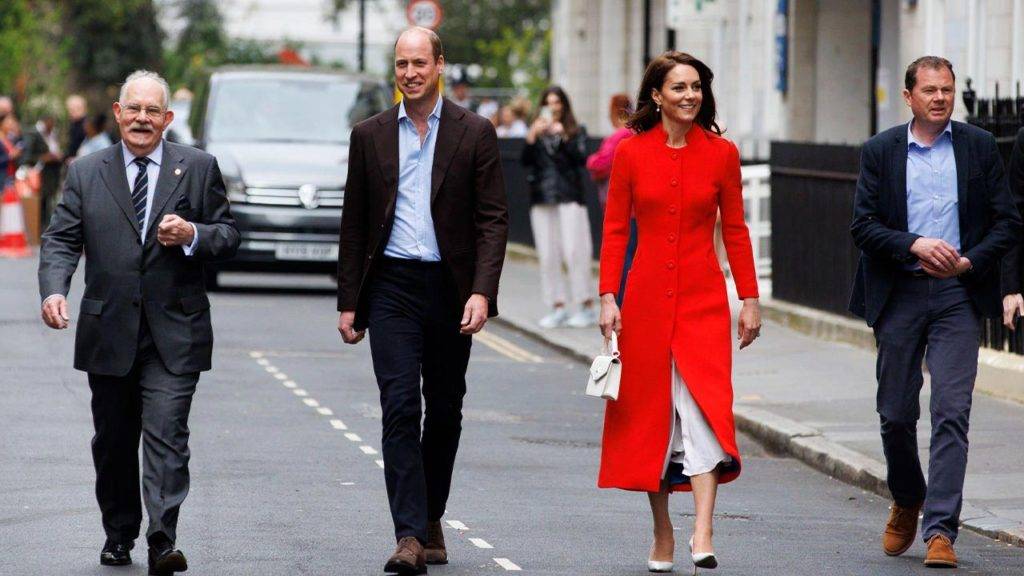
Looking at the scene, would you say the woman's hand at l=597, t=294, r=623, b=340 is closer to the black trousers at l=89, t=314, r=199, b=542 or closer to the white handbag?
the white handbag

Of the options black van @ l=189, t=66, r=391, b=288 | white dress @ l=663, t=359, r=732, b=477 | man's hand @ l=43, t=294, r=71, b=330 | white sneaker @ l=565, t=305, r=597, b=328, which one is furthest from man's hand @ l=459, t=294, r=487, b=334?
black van @ l=189, t=66, r=391, b=288

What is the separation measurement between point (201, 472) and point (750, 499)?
250 cm

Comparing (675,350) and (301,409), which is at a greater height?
(675,350)

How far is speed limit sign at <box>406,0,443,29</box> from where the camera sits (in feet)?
84.0

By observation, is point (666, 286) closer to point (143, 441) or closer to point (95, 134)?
point (143, 441)

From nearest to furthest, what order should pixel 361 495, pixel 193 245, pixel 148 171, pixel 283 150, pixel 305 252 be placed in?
1. pixel 193 245
2. pixel 148 171
3. pixel 361 495
4. pixel 305 252
5. pixel 283 150

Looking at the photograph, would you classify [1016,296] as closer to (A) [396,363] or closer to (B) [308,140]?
(A) [396,363]

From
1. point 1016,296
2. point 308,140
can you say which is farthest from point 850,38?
point 1016,296

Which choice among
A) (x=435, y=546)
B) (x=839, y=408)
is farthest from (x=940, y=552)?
(x=839, y=408)

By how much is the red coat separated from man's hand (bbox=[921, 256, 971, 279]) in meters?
0.81

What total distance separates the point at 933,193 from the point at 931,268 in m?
0.32

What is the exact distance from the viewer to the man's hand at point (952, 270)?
26.3 ft

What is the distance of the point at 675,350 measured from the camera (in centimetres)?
757

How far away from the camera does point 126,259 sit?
24.5 ft
